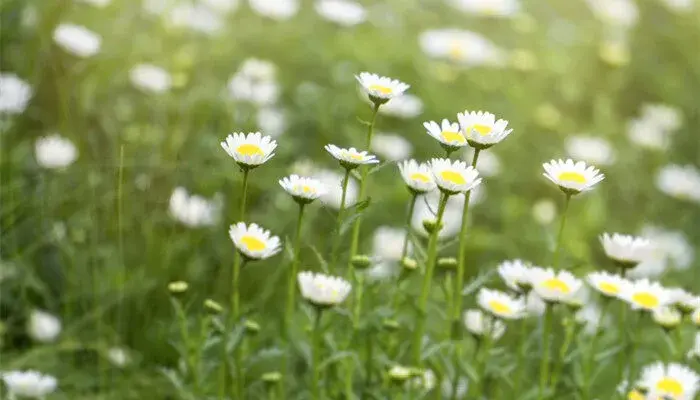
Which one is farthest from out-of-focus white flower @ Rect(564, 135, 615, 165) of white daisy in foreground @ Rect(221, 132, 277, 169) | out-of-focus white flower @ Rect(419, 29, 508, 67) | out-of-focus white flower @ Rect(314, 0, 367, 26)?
white daisy in foreground @ Rect(221, 132, 277, 169)

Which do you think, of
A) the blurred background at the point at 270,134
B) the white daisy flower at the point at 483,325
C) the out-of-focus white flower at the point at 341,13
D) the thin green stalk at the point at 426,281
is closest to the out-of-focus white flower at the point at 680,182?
the blurred background at the point at 270,134

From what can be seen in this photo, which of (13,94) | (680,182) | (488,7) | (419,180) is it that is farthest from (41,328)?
(488,7)

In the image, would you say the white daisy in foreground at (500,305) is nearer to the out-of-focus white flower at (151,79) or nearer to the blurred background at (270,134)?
the blurred background at (270,134)

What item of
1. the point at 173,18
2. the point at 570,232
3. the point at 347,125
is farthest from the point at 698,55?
the point at 173,18

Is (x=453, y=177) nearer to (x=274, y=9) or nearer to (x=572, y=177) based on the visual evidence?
(x=572, y=177)

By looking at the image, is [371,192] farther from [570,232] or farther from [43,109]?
[43,109]

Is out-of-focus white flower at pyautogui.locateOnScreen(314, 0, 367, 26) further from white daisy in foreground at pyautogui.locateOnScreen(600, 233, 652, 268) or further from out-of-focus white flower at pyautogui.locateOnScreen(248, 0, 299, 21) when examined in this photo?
white daisy in foreground at pyautogui.locateOnScreen(600, 233, 652, 268)

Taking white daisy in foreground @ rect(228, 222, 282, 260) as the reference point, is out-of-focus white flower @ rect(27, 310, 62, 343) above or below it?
above
